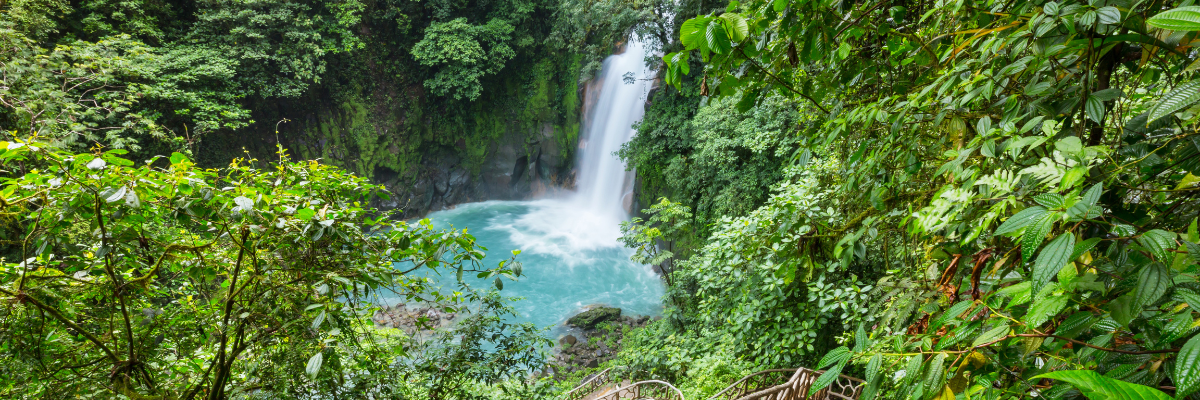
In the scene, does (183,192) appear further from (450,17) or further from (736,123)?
(450,17)

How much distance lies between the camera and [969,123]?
1386 millimetres

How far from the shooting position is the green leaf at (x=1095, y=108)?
0.85m

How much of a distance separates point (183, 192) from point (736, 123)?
7.07m

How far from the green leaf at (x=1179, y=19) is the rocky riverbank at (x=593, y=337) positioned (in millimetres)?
7270

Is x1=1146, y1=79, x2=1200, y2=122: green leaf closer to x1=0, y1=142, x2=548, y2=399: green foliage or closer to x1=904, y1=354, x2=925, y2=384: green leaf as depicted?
x1=904, y1=354, x2=925, y2=384: green leaf

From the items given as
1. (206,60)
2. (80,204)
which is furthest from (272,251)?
(206,60)

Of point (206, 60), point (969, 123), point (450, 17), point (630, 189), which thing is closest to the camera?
point (969, 123)

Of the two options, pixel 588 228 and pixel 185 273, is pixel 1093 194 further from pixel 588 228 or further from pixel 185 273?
pixel 588 228

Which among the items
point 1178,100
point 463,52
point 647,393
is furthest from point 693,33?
point 463,52

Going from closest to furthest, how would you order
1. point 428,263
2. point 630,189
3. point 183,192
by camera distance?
point 183,192 → point 428,263 → point 630,189

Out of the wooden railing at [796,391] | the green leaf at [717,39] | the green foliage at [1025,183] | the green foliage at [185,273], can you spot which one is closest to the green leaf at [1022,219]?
the green foliage at [1025,183]

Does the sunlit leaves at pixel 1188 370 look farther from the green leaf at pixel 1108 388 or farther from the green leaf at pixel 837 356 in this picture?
the green leaf at pixel 837 356

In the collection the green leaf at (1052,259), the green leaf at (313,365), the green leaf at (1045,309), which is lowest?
the green leaf at (313,365)

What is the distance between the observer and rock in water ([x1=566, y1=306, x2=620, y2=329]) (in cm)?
909
